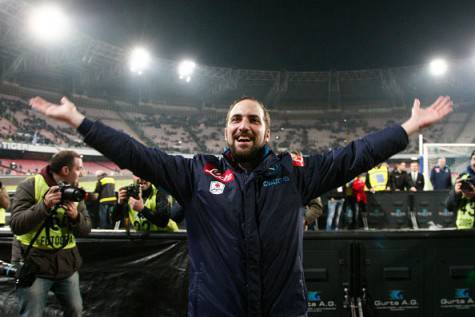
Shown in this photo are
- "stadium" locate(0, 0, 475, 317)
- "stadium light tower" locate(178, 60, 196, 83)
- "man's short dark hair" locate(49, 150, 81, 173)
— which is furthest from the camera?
"stadium light tower" locate(178, 60, 196, 83)

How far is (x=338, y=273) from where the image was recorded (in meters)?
3.59

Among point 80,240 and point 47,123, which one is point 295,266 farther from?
point 47,123

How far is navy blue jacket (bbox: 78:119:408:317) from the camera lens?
1.74 m

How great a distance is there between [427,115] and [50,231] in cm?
295

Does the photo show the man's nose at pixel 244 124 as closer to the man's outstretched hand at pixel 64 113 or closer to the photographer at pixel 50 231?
the man's outstretched hand at pixel 64 113

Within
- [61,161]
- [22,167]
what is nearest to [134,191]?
[61,161]

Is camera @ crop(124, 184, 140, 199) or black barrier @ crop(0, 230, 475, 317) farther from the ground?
camera @ crop(124, 184, 140, 199)

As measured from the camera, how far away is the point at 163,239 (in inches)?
144

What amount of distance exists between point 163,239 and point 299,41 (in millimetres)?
39788

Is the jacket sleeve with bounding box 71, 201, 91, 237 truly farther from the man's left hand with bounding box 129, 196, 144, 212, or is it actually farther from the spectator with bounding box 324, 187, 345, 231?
the spectator with bounding box 324, 187, 345, 231

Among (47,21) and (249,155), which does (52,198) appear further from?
(47,21)

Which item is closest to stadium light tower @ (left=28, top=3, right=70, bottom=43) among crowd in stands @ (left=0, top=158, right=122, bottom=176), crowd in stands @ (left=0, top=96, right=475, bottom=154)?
crowd in stands @ (left=0, top=96, right=475, bottom=154)

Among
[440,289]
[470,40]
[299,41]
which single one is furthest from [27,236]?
[470,40]

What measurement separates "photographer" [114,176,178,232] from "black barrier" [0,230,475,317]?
0.74ft
